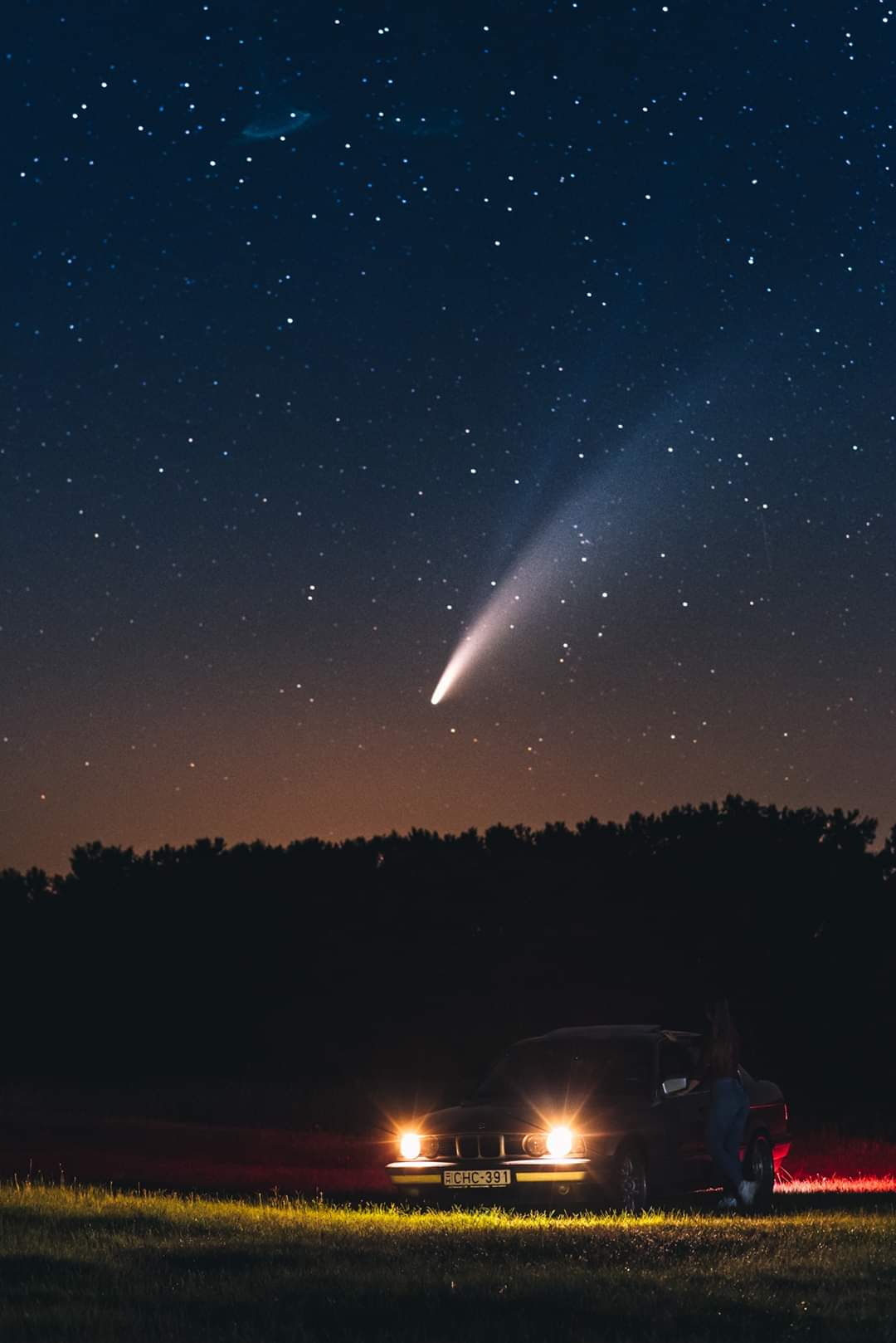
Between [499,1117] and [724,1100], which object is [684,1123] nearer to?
[724,1100]

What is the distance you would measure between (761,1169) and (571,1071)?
1.91 meters

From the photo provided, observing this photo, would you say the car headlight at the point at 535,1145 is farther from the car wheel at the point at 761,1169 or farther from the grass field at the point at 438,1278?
the car wheel at the point at 761,1169

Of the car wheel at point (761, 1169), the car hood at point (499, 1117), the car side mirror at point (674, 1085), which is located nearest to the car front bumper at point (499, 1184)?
the car hood at point (499, 1117)

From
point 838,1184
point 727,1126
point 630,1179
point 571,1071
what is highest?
point 571,1071

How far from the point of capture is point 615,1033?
1636 cm

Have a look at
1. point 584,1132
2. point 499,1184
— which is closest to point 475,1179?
point 499,1184

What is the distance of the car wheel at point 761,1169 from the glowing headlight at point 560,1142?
2.21m

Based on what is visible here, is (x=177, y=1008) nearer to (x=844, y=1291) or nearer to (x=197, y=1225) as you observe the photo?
(x=197, y=1225)

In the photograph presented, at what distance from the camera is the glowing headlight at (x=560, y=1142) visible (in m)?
14.7

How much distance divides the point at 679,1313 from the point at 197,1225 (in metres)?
5.09

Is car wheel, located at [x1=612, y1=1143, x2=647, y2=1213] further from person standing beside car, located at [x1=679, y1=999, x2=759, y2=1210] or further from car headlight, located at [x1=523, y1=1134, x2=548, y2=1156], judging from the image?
person standing beside car, located at [x1=679, y1=999, x2=759, y2=1210]

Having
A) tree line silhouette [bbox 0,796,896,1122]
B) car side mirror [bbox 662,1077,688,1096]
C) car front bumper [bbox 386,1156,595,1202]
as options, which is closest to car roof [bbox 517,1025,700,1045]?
car side mirror [bbox 662,1077,688,1096]

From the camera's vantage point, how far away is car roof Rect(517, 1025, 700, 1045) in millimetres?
16234

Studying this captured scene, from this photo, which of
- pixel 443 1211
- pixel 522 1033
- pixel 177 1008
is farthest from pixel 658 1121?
pixel 177 1008
